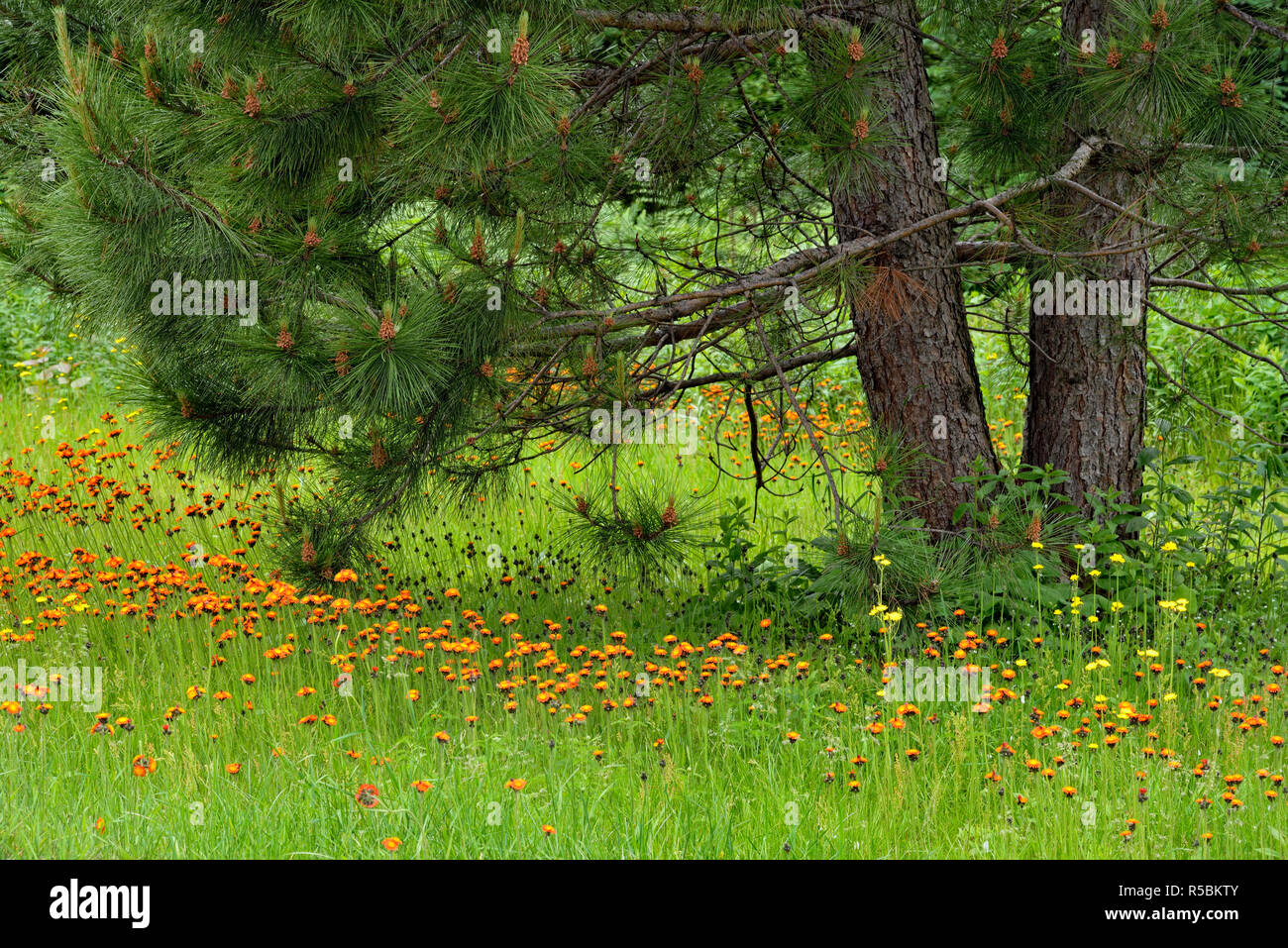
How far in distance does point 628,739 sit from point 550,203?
5.79 ft

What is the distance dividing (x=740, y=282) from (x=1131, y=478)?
1854mm

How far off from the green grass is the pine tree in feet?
1.80

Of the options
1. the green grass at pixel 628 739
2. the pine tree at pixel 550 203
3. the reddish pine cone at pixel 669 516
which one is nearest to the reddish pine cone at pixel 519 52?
the pine tree at pixel 550 203

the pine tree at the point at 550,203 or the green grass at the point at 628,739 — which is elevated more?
the pine tree at the point at 550,203

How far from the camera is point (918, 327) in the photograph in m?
4.54

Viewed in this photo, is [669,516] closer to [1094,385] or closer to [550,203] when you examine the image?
[550,203]

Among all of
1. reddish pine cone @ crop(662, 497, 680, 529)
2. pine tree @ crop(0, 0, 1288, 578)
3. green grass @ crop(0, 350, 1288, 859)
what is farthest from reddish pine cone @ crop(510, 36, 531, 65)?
green grass @ crop(0, 350, 1288, 859)

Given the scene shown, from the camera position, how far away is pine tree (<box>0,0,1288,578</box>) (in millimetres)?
3434

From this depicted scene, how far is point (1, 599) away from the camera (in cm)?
503

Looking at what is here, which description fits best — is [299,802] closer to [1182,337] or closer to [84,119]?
[84,119]

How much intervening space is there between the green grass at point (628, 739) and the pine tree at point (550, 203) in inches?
21.6

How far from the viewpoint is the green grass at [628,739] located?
2.80m

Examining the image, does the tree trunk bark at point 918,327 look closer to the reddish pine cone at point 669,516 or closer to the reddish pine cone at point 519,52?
the reddish pine cone at point 669,516

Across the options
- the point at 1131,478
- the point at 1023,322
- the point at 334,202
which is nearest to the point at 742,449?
the point at 1023,322
